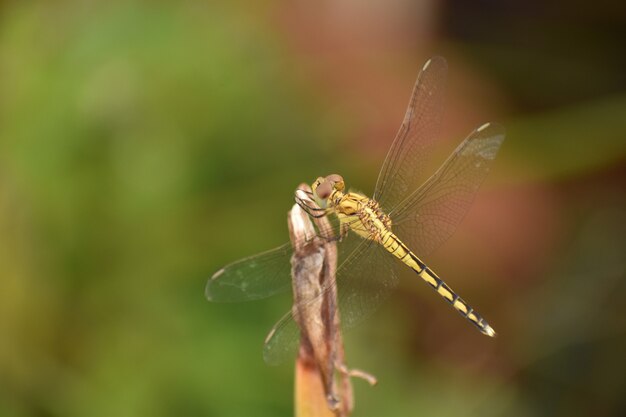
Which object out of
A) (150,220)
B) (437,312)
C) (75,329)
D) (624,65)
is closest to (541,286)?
(437,312)

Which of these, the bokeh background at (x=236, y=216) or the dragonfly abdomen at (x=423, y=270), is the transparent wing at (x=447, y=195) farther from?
the bokeh background at (x=236, y=216)

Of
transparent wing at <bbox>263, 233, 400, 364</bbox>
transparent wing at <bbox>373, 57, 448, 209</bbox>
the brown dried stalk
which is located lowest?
the brown dried stalk

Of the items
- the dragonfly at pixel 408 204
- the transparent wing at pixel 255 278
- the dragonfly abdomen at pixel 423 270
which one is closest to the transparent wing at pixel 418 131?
the dragonfly at pixel 408 204

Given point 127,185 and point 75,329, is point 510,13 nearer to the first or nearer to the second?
point 127,185

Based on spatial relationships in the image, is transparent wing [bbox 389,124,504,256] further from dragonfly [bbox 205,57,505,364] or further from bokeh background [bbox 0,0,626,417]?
bokeh background [bbox 0,0,626,417]

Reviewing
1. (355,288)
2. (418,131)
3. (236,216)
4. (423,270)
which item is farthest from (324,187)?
(236,216)

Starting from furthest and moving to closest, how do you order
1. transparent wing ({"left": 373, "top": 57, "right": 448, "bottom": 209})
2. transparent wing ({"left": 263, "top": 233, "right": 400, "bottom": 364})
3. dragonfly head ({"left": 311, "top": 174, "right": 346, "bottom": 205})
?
transparent wing ({"left": 373, "top": 57, "right": 448, "bottom": 209})
dragonfly head ({"left": 311, "top": 174, "right": 346, "bottom": 205})
transparent wing ({"left": 263, "top": 233, "right": 400, "bottom": 364})

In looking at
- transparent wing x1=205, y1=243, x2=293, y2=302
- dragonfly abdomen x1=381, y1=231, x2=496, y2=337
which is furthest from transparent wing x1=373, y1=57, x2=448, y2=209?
transparent wing x1=205, y1=243, x2=293, y2=302
